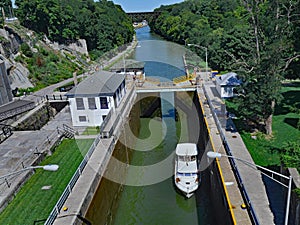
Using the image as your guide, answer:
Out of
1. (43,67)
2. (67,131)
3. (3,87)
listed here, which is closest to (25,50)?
(43,67)

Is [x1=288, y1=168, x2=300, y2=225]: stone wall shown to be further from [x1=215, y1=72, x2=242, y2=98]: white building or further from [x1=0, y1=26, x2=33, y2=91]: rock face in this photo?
[x1=0, y1=26, x2=33, y2=91]: rock face

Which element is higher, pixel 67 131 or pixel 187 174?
pixel 67 131

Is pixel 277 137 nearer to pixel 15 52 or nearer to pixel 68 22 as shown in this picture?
pixel 15 52

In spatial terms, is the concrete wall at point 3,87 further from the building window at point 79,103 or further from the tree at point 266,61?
the tree at point 266,61

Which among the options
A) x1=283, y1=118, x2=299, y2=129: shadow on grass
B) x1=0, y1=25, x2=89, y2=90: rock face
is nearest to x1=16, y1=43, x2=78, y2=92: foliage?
x1=0, y1=25, x2=89, y2=90: rock face

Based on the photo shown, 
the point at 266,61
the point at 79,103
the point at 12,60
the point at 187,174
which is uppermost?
the point at 266,61

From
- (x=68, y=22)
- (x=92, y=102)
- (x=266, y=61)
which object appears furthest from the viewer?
(x=68, y=22)
